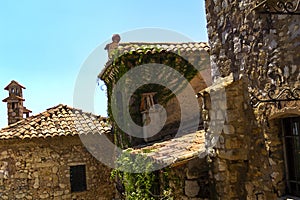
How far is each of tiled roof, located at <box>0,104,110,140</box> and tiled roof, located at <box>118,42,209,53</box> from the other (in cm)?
311

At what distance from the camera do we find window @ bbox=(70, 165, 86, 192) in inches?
409

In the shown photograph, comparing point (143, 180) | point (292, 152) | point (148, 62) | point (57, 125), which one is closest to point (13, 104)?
point (57, 125)

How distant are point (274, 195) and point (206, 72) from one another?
19.5ft

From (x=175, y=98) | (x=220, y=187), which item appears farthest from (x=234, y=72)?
(x=175, y=98)

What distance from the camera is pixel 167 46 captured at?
9.15 meters

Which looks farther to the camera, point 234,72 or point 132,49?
point 132,49

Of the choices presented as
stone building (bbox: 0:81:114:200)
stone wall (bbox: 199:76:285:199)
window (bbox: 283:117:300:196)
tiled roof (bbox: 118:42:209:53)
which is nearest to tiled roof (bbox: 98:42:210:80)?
tiled roof (bbox: 118:42:209:53)

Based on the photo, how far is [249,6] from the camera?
12.7ft

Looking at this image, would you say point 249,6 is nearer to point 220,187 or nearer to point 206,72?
point 220,187

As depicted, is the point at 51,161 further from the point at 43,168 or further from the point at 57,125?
the point at 57,125

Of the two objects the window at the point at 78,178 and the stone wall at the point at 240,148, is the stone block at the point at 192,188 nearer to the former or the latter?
the stone wall at the point at 240,148

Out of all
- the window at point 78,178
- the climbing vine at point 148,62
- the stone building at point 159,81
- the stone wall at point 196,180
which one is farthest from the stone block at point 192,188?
the window at point 78,178

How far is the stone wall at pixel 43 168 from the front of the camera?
9.85 meters

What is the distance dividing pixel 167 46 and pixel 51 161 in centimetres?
525
